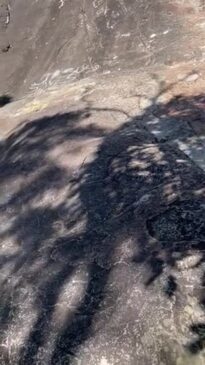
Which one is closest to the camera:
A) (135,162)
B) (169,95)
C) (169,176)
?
(169,176)

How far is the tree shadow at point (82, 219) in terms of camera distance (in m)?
3.48

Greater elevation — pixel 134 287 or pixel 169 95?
pixel 134 287

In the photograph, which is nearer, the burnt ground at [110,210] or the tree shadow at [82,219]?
the burnt ground at [110,210]

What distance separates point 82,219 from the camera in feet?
14.4

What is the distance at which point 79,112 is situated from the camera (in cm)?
652

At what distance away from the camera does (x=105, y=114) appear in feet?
20.8

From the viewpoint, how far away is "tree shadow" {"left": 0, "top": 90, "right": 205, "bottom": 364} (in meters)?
3.48

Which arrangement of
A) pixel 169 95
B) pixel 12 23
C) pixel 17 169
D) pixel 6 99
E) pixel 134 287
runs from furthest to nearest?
pixel 12 23, pixel 6 99, pixel 169 95, pixel 17 169, pixel 134 287

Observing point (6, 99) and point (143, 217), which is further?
point (6, 99)

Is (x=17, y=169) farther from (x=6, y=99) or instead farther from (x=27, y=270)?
(x=6, y=99)

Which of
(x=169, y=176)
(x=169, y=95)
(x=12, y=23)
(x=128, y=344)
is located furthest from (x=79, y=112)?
(x=12, y=23)

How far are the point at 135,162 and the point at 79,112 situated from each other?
1.87 metres

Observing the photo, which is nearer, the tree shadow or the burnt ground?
the burnt ground

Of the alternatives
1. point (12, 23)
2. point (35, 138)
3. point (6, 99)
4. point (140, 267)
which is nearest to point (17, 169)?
point (35, 138)
